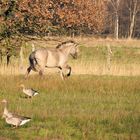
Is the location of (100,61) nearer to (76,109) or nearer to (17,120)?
(76,109)

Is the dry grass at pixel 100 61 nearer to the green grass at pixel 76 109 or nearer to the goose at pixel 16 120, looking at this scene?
the green grass at pixel 76 109

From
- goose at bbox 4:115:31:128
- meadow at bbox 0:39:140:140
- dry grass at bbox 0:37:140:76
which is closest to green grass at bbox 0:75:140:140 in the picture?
meadow at bbox 0:39:140:140

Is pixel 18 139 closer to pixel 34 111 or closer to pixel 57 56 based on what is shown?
pixel 34 111

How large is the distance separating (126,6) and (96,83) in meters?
79.9

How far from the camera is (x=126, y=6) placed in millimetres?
104312

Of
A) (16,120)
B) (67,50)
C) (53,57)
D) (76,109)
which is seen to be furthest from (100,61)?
(16,120)

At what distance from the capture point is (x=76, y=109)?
722 inches

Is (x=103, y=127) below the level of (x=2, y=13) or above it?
below

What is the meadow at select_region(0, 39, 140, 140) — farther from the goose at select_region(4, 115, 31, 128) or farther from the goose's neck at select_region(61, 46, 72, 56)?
the goose's neck at select_region(61, 46, 72, 56)

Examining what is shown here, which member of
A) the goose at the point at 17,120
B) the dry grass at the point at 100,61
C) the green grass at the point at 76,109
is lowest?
the dry grass at the point at 100,61

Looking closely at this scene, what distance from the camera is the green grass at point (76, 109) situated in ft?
47.3

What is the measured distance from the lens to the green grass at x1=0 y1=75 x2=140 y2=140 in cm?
1441

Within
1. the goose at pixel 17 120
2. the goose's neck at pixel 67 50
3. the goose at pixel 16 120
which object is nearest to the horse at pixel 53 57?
the goose's neck at pixel 67 50

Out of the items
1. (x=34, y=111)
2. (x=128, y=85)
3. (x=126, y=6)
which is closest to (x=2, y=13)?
(x=34, y=111)
